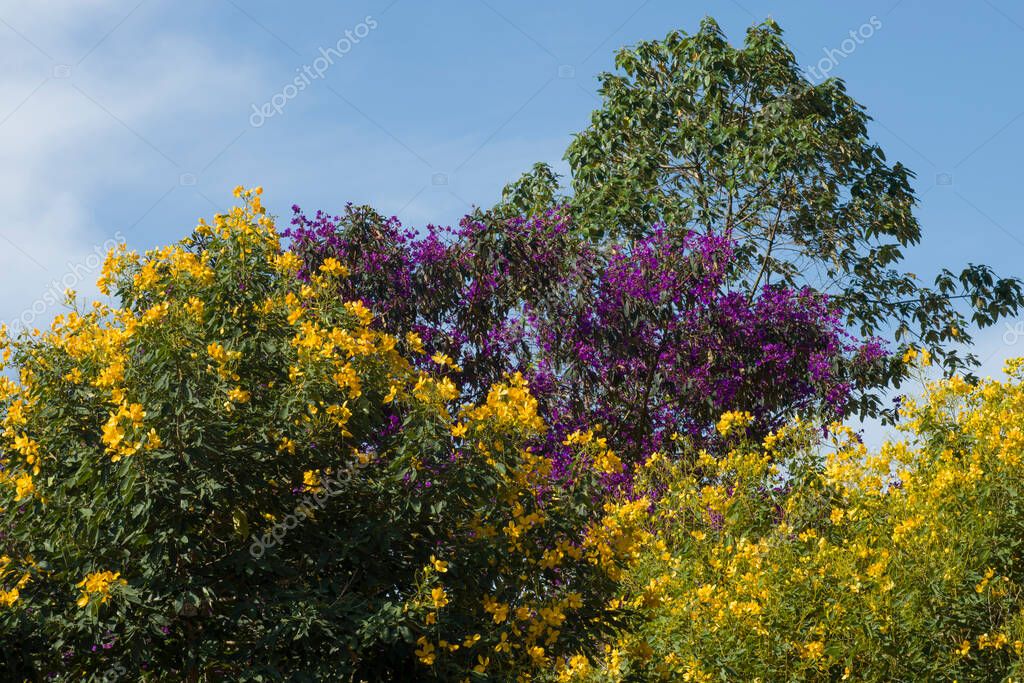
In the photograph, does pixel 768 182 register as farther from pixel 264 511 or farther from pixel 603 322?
pixel 264 511

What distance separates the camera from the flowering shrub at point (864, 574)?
244 inches

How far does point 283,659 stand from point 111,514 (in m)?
1.09

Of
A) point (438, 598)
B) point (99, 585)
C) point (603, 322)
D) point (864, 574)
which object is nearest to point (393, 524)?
point (438, 598)

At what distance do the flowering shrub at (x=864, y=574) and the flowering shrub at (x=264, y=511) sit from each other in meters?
0.85

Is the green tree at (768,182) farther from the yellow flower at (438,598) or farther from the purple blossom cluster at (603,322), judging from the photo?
the yellow flower at (438,598)

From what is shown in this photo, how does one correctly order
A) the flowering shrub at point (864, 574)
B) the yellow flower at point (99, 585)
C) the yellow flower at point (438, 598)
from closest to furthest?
the yellow flower at point (99, 585) < the yellow flower at point (438, 598) < the flowering shrub at point (864, 574)

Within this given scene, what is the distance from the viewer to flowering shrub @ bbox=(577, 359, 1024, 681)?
20.3ft

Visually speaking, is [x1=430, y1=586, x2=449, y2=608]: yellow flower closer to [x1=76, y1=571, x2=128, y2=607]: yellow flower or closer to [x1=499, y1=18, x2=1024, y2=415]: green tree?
[x1=76, y1=571, x2=128, y2=607]: yellow flower

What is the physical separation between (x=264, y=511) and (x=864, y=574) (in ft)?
11.7

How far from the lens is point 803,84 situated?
52.7 ft

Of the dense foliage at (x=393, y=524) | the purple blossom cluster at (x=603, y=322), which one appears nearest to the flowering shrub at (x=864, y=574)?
the dense foliage at (x=393, y=524)

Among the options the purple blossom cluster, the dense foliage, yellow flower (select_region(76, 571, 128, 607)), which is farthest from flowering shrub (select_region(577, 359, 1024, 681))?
the purple blossom cluster

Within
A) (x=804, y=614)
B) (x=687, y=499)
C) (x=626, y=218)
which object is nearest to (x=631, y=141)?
(x=626, y=218)

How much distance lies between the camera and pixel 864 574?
643cm
